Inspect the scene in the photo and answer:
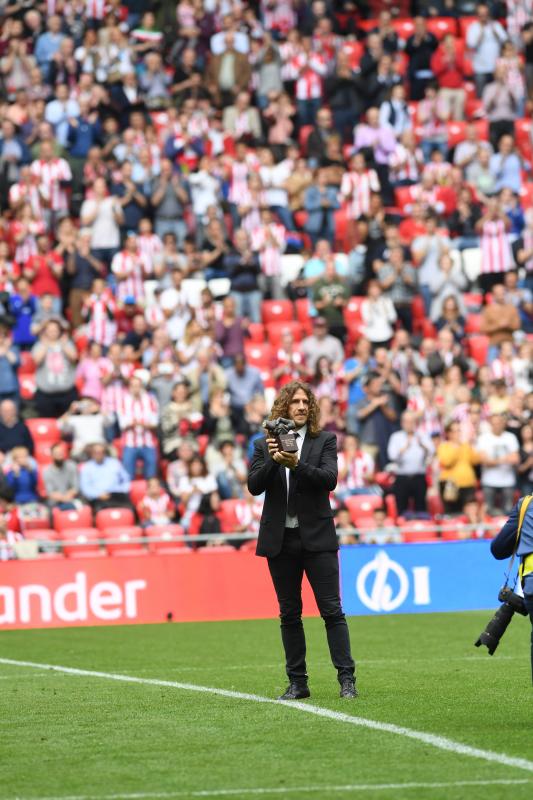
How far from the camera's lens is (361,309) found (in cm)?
2539

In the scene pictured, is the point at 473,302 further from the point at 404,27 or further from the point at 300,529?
the point at 300,529

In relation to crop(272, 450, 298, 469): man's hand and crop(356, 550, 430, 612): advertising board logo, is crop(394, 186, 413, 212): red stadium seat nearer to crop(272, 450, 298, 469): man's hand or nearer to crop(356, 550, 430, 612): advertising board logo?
crop(356, 550, 430, 612): advertising board logo

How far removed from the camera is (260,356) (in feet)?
81.6

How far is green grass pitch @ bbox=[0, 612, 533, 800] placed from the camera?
8039 mm

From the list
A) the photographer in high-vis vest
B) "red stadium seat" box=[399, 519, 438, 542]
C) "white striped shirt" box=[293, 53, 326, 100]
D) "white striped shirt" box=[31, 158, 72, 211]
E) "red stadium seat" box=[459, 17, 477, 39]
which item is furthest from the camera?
"red stadium seat" box=[459, 17, 477, 39]

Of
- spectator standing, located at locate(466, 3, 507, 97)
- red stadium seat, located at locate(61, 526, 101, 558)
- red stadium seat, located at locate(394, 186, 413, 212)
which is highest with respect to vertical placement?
spectator standing, located at locate(466, 3, 507, 97)

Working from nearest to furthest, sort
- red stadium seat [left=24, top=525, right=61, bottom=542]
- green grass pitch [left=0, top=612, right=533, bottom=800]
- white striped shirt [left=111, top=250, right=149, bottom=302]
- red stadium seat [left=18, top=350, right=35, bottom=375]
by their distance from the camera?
green grass pitch [left=0, top=612, right=533, bottom=800] < red stadium seat [left=24, top=525, right=61, bottom=542] < red stadium seat [left=18, top=350, right=35, bottom=375] < white striped shirt [left=111, top=250, right=149, bottom=302]

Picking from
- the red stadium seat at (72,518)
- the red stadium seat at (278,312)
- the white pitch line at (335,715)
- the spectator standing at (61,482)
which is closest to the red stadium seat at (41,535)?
the red stadium seat at (72,518)

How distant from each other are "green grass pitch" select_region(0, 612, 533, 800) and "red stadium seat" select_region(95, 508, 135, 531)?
479 centimetres

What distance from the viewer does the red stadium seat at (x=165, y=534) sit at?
21250mm

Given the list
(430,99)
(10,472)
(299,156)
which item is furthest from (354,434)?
(430,99)

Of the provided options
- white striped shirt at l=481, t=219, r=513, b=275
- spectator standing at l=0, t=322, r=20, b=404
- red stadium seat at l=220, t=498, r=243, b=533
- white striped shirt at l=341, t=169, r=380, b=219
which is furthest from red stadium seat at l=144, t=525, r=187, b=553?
white striped shirt at l=481, t=219, r=513, b=275

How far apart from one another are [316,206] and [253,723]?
17.3 metres

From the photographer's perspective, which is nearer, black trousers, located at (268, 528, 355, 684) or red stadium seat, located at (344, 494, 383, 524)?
black trousers, located at (268, 528, 355, 684)
